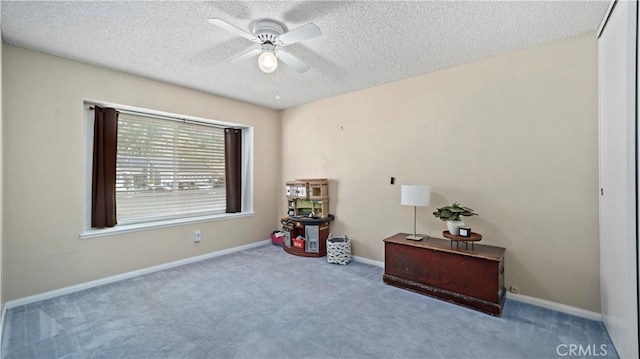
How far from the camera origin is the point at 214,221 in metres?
4.16

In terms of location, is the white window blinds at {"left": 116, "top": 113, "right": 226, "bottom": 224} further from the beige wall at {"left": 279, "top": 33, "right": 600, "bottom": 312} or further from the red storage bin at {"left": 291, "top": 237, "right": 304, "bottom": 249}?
the beige wall at {"left": 279, "top": 33, "right": 600, "bottom": 312}

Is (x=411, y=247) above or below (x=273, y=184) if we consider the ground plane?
below

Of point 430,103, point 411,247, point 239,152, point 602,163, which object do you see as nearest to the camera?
point 602,163

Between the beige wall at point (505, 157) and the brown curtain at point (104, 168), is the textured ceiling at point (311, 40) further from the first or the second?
the brown curtain at point (104, 168)

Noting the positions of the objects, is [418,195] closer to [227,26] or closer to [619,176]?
[619,176]

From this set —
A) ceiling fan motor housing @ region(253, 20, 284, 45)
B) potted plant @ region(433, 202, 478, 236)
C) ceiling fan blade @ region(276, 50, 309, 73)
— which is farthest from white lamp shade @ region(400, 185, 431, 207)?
ceiling fan motor housing @ region(253, 20, 284, 45)

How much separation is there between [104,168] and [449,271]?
13.1 feet

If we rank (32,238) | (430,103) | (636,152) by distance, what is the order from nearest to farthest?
(636,152)
(32,238)
(430,103)

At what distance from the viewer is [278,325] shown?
223 cm

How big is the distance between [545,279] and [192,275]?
12.5ft

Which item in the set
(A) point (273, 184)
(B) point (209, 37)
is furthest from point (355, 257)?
(B) point (209, 37)

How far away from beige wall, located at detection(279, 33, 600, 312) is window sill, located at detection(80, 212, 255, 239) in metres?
2.10

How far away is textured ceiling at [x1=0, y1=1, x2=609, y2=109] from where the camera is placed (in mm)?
1979

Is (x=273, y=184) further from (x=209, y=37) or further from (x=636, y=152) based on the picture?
(x=636, y=152)
